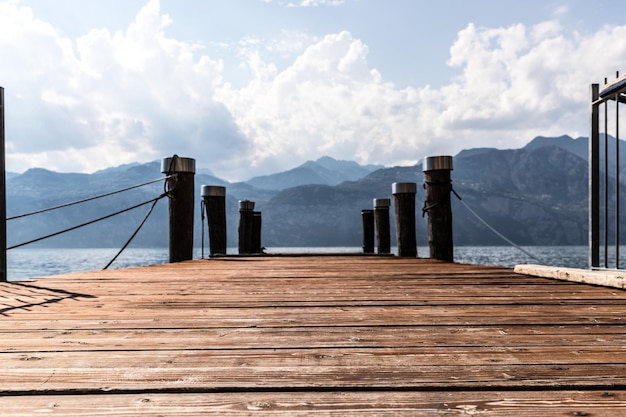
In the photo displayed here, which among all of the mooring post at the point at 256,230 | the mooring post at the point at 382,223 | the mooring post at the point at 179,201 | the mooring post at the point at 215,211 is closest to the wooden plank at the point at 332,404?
the mooring post at the point at 179,201

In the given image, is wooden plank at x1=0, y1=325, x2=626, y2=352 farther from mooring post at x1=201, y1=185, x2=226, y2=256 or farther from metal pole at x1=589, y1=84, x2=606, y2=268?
mooring post at x1=201, y1=185, x2=226, y2=256

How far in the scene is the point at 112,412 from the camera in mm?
1234

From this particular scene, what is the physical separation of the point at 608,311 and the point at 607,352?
0.85m

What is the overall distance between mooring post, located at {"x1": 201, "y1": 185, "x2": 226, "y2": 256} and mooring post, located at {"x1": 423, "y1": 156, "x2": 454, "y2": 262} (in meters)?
3.68

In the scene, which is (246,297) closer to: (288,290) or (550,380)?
(288,290)

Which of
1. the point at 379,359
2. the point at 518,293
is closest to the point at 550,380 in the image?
the point at 379,359

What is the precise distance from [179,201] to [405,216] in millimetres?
3598

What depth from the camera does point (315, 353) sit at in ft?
5.57

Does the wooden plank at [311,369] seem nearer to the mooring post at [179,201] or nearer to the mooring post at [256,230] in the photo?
the mooring post at [179,201]

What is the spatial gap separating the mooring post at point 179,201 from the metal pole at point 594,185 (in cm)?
458

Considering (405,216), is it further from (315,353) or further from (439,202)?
(315,353)

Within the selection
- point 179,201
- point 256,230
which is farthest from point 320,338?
point 256,230

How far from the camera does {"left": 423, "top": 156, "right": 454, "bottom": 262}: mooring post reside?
580 cm

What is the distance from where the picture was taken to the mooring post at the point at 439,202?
5.80 meters
